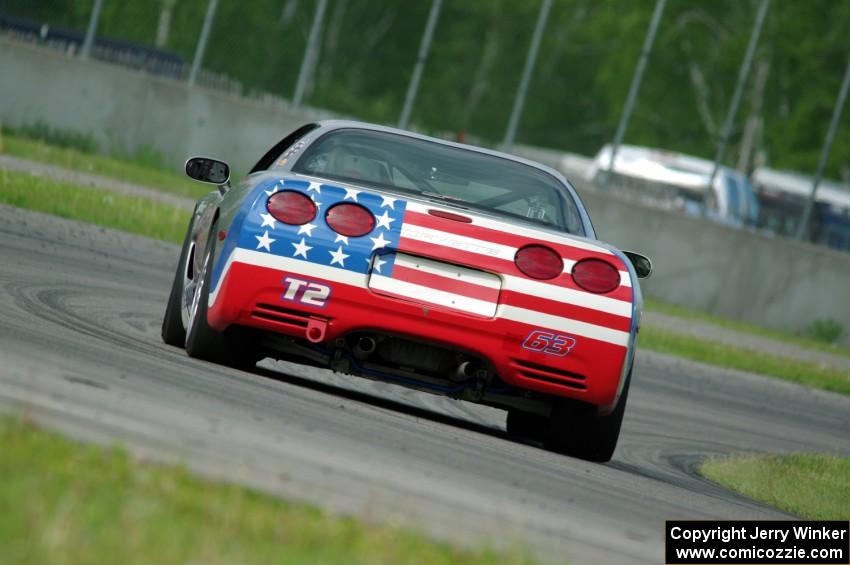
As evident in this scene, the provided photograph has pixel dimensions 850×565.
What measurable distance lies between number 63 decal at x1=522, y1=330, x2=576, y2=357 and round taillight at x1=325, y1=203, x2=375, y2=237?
73cm

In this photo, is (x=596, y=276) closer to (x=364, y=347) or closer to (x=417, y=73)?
(x=364, y=347)

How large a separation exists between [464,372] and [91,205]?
9722mm

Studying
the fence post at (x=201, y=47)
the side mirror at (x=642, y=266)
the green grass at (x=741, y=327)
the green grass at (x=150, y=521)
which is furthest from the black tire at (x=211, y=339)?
the fence post at (x=201, y=47)

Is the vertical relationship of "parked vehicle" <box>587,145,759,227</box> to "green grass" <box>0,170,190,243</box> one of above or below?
above

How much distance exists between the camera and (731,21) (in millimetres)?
49844

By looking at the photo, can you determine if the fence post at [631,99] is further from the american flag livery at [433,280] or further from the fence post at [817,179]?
the american flag livery at [433,280]

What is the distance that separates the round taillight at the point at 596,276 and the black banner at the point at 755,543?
1.28 m

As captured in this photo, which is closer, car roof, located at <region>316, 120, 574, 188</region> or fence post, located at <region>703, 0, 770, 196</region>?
car roof, located at <region>316, 120, 574, 188</region>

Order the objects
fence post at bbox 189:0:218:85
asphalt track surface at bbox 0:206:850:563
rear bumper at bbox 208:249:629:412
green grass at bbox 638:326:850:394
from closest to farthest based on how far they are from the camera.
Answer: asphalt track surface at bbox 0:206:850:563 → rear bumper at bbox 208:249:629:412 → green grass at bbox 638:326:850:394 → fence post at bbox 189:0:218:85

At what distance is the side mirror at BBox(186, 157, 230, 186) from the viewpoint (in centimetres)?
880

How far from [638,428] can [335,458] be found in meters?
5.33

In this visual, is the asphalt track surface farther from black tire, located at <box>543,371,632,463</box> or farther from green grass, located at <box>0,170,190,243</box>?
green grass, located at <box>0,170,190,243</box>

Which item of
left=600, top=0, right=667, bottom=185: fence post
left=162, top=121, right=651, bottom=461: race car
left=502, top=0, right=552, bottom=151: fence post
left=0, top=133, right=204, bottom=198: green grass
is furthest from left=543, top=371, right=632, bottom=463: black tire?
left=600, top=0, right=667, bottom=185: fence post

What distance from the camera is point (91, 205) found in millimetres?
16562
